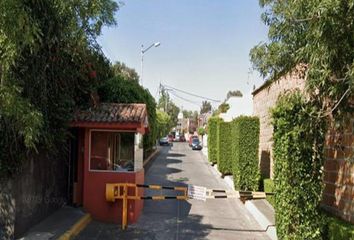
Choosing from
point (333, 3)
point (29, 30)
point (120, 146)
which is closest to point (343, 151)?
point (333, 3)

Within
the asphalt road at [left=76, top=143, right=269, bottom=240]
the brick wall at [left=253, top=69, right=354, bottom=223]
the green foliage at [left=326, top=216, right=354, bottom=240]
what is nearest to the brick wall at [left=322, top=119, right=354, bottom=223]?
the brick wall at [left=253, top=69, right=354, bottom=223]

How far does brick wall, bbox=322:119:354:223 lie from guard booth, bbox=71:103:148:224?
18.3 ft

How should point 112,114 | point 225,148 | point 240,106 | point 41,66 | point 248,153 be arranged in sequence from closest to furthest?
point 41,66 < point 112,114 < point 248,153 < point 225,148 < point 240,106

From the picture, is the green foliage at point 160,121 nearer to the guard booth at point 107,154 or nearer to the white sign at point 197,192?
the guard booth at point 107,154

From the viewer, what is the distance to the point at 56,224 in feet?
37.8

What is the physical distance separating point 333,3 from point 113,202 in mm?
9217

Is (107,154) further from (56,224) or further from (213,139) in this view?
(213,139)

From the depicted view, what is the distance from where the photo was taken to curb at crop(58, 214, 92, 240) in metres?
10.6

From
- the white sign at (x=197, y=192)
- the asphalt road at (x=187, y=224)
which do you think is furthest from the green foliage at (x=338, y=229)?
the white sign at (x=197, y=192)

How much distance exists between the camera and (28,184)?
10781mm

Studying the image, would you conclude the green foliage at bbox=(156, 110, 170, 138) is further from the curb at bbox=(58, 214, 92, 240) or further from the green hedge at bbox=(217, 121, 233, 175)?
the curb at bbox=(58, 214, 92, 240)

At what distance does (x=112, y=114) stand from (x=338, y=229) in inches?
295

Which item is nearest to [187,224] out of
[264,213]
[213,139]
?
[264,213]

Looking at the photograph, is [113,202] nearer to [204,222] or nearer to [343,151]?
[204,222]
